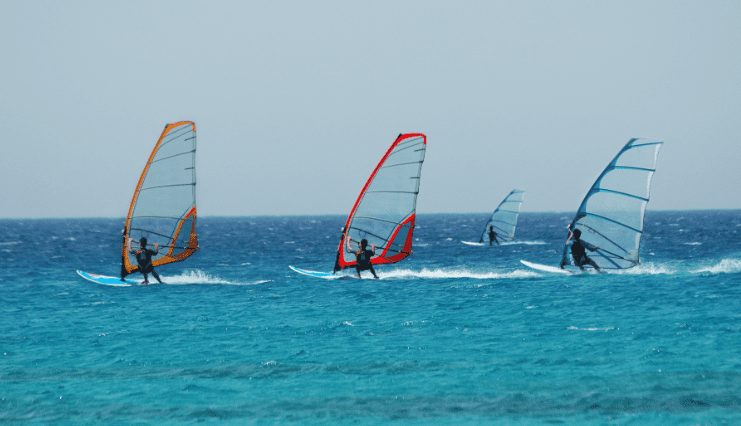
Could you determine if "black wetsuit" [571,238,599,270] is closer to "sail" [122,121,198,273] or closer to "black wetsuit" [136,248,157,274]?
"sail" [122,121,198,273]

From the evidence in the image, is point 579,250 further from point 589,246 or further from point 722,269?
point 722,269

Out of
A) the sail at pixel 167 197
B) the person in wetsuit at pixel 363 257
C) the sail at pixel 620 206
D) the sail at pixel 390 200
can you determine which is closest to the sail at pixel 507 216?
the sail at pixel 620 206

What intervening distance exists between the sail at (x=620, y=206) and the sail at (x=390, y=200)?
5.69 metres

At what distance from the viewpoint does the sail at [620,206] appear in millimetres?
19453

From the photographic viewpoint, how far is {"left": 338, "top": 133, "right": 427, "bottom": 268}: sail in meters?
21.2

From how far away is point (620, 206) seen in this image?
20.2 metres

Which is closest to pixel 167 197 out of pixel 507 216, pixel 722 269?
pixel 722 269

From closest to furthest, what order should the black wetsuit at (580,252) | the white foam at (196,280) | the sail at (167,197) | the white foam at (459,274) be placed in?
the sail at (167,197), the black wetsuit at (580,252), the white foam at (196,280), the white foam at (459,274)

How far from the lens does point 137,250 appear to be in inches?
837

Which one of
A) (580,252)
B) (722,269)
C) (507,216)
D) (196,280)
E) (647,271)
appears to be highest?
(507,216)

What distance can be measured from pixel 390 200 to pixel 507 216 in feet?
98.9

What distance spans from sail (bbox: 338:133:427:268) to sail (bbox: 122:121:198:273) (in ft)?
18.4

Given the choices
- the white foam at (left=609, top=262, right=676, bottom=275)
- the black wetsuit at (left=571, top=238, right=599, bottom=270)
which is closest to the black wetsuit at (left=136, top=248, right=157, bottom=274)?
the black wetsuit at (left=571, top=238, right=599, bottom=270)

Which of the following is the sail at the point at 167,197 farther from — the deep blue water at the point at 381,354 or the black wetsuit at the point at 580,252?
the black wetsuit at the point at 580,252
